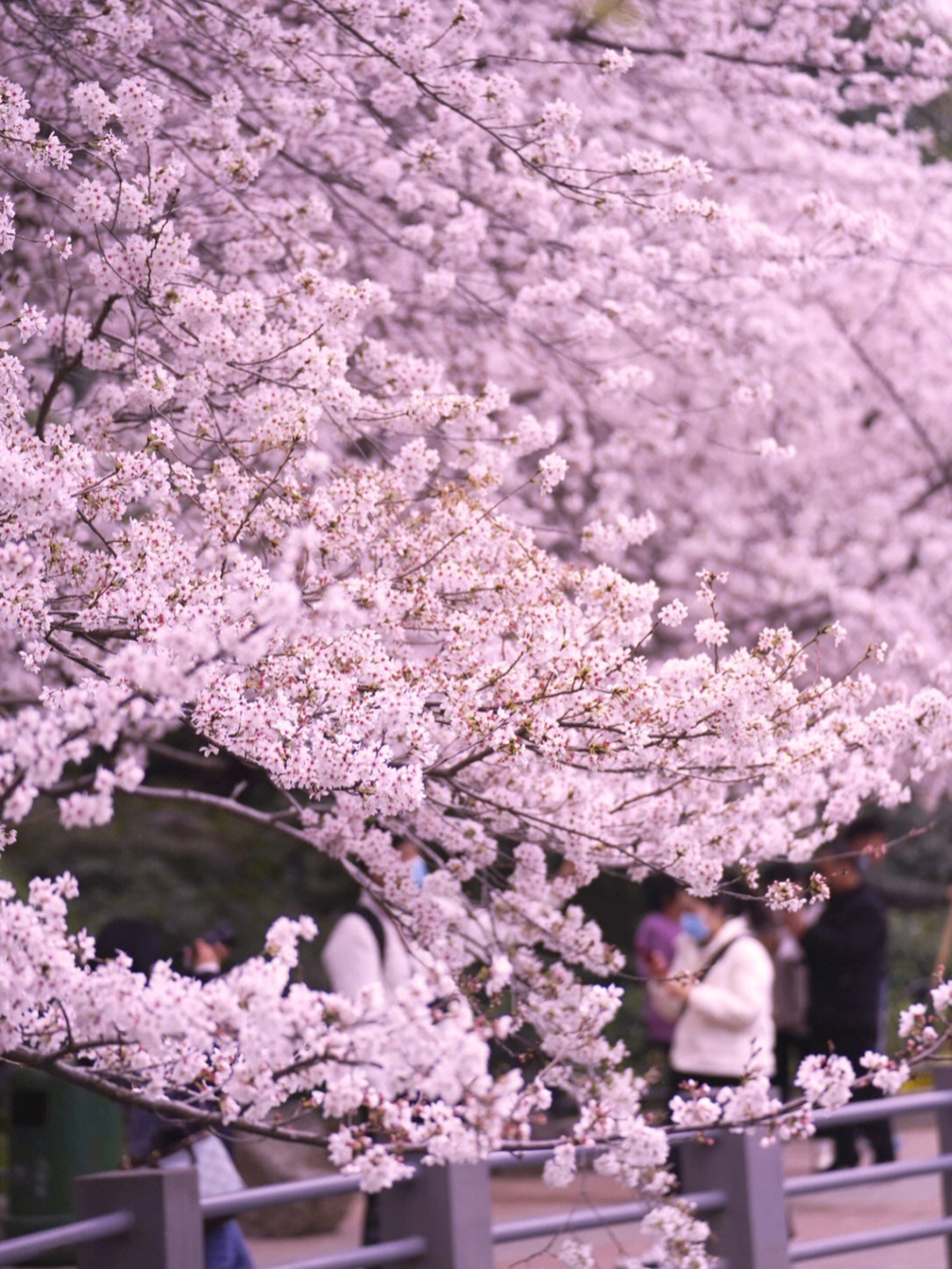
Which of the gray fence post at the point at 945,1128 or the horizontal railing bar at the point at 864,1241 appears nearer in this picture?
the horizontal railing bar at the point at 864,1241

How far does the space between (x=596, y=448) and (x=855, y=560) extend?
305cm

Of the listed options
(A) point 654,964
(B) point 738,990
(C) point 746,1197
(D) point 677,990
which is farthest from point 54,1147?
(C) point 746,1197

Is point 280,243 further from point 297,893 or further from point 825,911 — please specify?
point 297,893

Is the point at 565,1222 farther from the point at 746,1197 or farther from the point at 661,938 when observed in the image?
the point at 661,938

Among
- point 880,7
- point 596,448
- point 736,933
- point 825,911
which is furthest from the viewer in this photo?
point 596,448

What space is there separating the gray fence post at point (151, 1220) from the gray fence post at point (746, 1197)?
178 centimetres

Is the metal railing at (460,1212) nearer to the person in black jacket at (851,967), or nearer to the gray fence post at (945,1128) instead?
the gray fence post at (945,1128)

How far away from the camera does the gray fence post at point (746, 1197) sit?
4691 mm

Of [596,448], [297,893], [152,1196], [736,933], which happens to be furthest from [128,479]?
[297,893]

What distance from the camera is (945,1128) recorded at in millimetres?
5949

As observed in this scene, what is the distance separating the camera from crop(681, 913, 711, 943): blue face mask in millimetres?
8562

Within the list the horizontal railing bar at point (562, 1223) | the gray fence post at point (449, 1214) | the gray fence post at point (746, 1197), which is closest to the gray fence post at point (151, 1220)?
the gray fence post at point (449, 1214)

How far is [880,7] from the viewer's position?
10.4m

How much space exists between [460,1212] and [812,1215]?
5.44 meters
